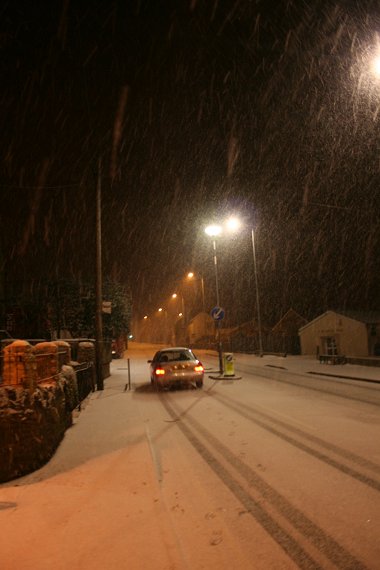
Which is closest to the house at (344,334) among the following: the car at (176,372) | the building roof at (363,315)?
the building roof at (363,315)

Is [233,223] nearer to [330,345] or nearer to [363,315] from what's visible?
[363,315]

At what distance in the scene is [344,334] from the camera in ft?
107

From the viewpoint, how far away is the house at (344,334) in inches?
1215

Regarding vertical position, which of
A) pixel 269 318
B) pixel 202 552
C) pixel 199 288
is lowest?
pixel 202 552

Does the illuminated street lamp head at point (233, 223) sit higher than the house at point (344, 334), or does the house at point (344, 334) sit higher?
the illuminated street lamp head at point (233, 223)

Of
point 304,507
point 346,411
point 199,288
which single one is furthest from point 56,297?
point 199,288

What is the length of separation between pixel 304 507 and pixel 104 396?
11.1 meters

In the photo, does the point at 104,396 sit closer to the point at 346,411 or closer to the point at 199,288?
the point at 346,411

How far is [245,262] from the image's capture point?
211 ft

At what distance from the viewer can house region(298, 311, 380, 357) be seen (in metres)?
30.9

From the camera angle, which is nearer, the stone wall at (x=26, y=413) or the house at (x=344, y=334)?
the stone wall at (x=26, y=413)

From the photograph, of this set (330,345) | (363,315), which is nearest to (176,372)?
(330,345)

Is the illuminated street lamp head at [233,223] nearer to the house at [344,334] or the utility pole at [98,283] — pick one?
the utility pole at [98,283]

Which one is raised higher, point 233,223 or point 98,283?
point 233,223
